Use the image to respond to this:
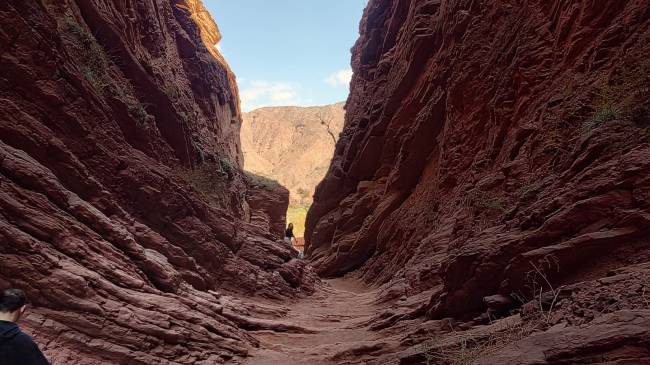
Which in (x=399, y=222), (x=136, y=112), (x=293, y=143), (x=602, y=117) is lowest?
(x=399, y=222)

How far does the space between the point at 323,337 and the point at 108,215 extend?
16.7ft

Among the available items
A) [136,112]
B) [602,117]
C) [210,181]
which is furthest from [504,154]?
[210,181]

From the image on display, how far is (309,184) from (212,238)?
243 ft

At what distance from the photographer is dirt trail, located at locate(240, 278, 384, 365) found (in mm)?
6574

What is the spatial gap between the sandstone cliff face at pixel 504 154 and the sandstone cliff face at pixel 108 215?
14.0 ft

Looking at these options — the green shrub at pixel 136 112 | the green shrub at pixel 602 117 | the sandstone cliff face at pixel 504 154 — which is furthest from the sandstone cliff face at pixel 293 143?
the green shrub at pixel 602 117

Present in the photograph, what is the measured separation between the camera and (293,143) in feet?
324

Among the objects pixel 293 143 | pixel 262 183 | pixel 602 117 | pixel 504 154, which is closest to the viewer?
pixel 602 117

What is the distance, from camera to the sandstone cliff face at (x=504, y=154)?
4867 millimetres

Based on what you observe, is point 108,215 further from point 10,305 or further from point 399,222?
point 399,222

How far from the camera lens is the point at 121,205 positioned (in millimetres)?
8805

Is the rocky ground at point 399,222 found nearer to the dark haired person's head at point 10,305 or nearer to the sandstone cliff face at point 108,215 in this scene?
Result: the sandstone cliff face at point 108,215

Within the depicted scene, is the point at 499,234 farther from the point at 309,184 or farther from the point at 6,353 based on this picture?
the point at 309,184

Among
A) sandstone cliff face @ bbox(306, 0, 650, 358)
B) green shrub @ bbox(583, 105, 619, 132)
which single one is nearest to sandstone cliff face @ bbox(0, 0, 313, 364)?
sandstone cliff face @ bbox(306, 0, 650, 358)
